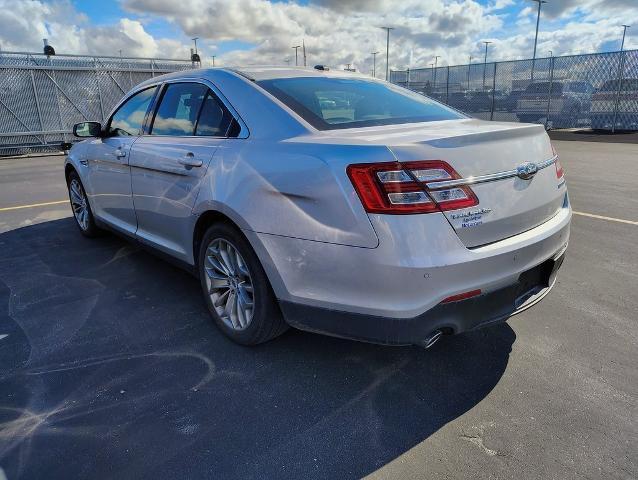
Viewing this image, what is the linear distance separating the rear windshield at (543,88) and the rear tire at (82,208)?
17.0m

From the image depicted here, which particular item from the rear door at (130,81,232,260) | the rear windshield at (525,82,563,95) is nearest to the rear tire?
the rear door at (130,81,232,260)

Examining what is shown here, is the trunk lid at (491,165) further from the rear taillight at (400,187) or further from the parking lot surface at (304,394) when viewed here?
the parking lot surface at (304,394)

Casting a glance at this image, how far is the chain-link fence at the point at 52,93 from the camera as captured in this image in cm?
1600

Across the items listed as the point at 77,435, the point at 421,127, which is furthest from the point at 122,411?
the point at 421,127

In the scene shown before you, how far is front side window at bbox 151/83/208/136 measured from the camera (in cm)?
329

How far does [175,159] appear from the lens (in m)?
3.21

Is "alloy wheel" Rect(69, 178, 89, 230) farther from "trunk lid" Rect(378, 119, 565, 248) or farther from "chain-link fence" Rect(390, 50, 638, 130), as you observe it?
"chain-link fence" Rect(390, 50, 638, 130)

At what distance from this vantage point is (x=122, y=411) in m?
2.39

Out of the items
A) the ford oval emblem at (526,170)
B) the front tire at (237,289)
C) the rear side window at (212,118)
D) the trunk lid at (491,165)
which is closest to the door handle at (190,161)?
the rear side window at (212,118)

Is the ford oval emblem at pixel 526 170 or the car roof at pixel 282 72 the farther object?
the car roof at pixel 282 72

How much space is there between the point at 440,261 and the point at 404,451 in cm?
84

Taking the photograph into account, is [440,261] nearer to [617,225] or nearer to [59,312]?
[59,312]

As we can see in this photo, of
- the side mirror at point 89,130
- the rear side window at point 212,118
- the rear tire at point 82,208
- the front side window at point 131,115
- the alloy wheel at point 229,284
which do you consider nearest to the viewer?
the alloy wheel at point 229,284

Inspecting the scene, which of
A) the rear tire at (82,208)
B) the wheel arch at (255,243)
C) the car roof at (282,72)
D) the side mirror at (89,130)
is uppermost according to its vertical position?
the car roof at (282,72)
